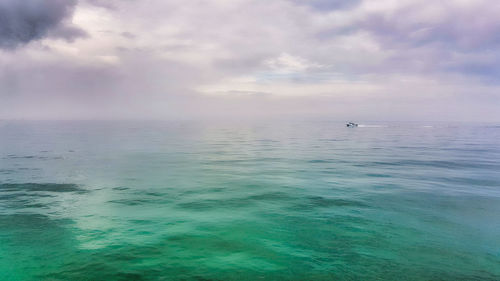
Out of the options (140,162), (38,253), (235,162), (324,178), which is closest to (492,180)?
(324,178)

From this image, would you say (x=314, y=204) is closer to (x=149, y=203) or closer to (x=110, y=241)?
(x=149, y=203)

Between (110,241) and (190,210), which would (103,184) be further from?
(110,241)

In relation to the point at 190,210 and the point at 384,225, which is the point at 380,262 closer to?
the point at 384,225

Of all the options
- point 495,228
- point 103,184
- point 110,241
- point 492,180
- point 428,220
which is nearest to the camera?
point 110,241

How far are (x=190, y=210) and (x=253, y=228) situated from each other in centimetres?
434

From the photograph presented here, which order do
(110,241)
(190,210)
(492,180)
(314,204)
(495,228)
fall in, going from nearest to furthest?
(110,241), (495,228), (190,210), (314,204), (492,180)

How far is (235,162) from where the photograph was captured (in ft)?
117

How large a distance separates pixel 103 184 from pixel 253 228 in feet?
46.8

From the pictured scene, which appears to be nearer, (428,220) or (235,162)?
(428,220)

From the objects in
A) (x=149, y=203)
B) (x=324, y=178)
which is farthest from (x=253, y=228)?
(x=324, y=178)

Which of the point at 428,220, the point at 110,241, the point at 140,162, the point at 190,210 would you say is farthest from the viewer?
the point at 140,162

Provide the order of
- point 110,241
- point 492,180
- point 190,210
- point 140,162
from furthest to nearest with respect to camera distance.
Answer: point 140,162, point 492,180, point 190,210, point 110,241

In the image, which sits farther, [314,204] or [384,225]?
[314,204]

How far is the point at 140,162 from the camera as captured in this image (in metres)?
34.5
